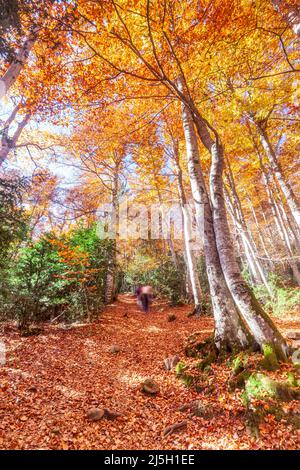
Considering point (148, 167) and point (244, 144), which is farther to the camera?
point (148, 167)

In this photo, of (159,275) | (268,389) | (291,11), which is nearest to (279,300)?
(268,389)

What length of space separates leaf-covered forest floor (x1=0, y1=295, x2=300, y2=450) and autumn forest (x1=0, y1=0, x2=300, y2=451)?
0.02m

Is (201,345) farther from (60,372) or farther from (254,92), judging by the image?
(254,92)

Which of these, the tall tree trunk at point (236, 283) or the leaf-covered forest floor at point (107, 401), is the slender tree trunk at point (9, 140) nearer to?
the leaf-covered forest floor at point (107, 401)

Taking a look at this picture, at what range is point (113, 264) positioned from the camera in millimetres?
9328

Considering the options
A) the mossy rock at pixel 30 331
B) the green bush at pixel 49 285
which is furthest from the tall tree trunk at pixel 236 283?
the mossy rock at pixel 30 331

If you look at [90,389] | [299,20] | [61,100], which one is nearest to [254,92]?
[299,20]

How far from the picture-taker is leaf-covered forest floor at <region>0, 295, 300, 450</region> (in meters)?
2.49

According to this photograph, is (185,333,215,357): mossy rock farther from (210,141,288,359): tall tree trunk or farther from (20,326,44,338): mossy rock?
(20,326,44,338): mossy rock

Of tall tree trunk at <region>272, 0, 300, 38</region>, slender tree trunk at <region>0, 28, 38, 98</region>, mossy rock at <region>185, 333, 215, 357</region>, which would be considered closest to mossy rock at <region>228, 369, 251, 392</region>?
mossy rock at <region>185, 333, 215, 357</region>

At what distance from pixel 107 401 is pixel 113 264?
6188mm

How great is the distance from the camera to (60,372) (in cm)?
420

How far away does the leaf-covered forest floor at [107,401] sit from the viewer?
2.49m

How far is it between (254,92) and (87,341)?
9086 millimetres
